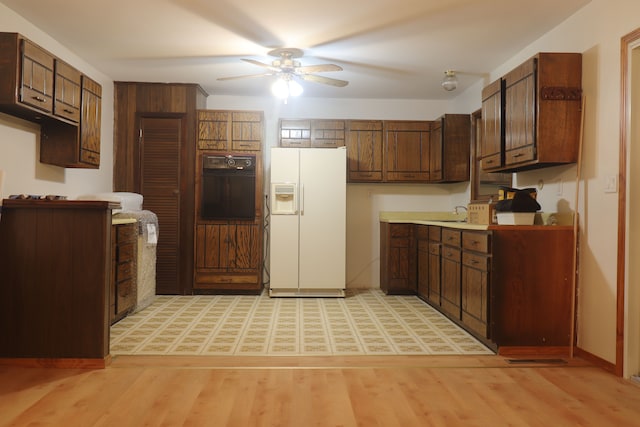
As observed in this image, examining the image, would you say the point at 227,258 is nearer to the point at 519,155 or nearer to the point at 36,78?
the point at 36,78

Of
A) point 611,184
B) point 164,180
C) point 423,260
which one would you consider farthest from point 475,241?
point 164,180

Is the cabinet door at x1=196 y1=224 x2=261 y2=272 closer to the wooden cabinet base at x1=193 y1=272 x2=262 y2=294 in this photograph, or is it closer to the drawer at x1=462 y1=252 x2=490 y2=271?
the wooden cabinet base at x1=193 y1=272 x2=262 y2=294

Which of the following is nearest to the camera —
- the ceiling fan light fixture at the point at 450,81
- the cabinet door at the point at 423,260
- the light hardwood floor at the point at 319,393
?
the light hardwood floor at the point at 319,393

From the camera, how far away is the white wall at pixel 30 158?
3322 millimetres

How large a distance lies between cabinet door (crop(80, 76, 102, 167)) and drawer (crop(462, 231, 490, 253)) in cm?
329

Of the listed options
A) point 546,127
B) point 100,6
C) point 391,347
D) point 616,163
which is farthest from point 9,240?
point 616,163

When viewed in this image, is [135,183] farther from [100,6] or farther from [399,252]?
[399,252]

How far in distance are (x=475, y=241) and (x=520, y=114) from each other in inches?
39.3

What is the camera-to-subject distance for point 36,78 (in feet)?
10.3

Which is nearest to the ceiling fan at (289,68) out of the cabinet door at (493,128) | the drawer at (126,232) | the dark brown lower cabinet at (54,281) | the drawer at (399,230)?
the cabinet door at (493,128)

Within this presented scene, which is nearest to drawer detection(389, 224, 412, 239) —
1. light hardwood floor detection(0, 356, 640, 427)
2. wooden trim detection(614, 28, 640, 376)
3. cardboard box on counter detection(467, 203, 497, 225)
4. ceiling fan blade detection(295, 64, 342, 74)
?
cardboard box on counter detection(467, 203, 497, 225)

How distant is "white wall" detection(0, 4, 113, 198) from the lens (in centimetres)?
332

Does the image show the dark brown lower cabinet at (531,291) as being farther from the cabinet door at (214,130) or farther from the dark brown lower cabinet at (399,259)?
the cabinet door at (214,130)

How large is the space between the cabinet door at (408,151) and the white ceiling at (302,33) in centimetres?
72
